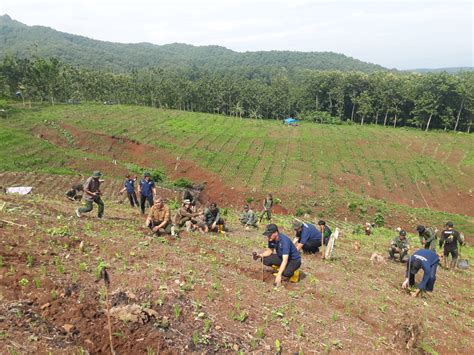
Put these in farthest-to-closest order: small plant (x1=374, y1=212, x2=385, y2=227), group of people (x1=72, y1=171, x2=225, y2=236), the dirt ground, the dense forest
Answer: the dense forest
small plant (x1=374, y1=212, x2=385, y2=227)
group of people (x1=72, y1=171, x2=225, y2=236)
the dirt ground

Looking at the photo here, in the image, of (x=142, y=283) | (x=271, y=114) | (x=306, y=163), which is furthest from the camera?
(x=271, y=114)

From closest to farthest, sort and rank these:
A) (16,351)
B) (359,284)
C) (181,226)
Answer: (16,351) → (359,284) → (181,226)

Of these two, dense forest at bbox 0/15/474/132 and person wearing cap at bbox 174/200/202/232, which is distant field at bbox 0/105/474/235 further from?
person wearing cap at bbox 174/200/202/232

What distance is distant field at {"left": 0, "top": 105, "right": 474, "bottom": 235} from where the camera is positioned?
38031mm

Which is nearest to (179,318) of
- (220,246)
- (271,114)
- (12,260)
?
(12,260)

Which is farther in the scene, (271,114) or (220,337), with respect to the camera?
(271,114)

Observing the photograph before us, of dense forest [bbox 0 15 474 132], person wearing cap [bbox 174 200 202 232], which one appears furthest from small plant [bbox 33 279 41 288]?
dense forest [bbox 0 15 474 132]

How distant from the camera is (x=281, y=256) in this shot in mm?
9211

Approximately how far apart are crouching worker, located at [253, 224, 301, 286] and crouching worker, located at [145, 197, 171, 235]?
11.9 feet

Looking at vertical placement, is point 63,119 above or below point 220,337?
below

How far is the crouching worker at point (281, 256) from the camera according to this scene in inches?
347

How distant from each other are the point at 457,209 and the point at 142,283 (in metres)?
39.6

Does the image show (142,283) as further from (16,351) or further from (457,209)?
(457,209)

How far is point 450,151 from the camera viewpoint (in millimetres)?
56219
